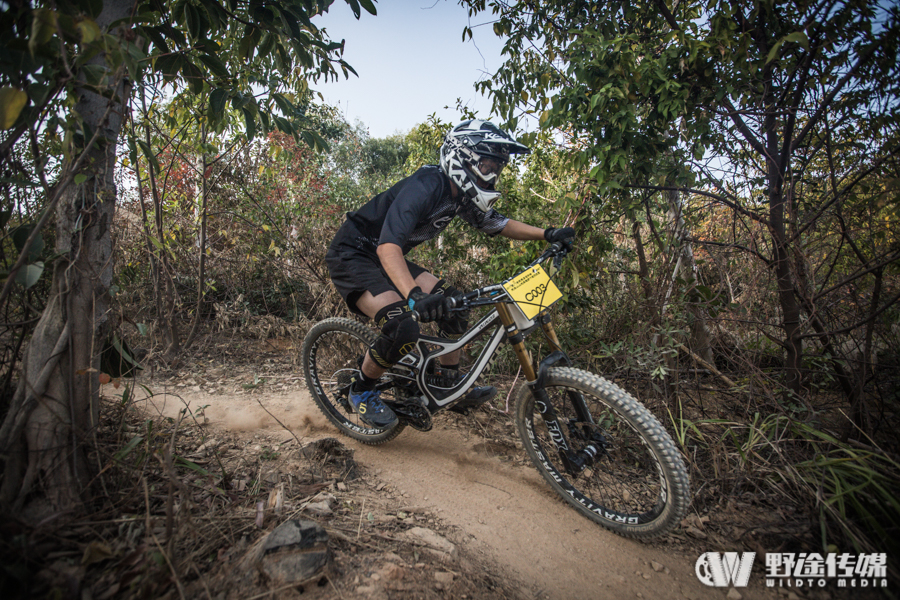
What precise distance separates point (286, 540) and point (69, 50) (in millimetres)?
2068

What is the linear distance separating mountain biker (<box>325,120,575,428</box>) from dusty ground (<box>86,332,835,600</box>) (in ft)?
1.48

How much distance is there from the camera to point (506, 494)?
2.48m

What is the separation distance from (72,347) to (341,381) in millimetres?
1980

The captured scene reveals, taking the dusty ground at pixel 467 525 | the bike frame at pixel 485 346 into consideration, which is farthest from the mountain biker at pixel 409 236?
the dusty ground at pixel 467 525

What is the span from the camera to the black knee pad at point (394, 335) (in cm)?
256

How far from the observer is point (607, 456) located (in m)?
2.38

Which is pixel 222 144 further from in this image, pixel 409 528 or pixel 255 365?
pixel 409 528

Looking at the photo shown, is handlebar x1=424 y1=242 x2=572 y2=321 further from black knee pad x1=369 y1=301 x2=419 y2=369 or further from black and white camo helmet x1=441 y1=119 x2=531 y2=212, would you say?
black and white camo helmet x1=441 y1=119 x2=531 y2=212

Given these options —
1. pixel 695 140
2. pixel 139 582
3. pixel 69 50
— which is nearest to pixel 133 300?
pixel 69 50

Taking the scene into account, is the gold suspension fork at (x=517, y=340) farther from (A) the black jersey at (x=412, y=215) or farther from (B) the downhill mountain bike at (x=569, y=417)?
(A) the black jersey at (x=412, y=215)

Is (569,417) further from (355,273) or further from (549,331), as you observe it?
(355,273)

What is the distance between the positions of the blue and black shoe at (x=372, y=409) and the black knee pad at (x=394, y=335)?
352mm

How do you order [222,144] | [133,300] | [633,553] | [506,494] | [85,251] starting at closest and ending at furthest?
[85,251] < [633,553] < [506,494] < [222,144] < [133,300]

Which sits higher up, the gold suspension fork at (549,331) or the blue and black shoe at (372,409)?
the gold suspension fork at (549,331)
